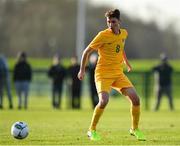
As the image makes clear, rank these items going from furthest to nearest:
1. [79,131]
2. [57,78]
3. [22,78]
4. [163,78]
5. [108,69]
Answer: [57,78], [163,78], [22,78], [79,131], [108,69]

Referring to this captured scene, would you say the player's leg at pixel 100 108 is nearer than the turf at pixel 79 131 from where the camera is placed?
No

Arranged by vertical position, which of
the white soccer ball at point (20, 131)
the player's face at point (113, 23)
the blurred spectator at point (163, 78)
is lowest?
the blurred spectator at point (163, 78)

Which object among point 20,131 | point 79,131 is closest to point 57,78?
point 79,131

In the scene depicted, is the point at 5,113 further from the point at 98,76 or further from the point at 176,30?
the point at 176,30

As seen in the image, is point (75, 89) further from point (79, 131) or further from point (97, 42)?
point (97, 42)

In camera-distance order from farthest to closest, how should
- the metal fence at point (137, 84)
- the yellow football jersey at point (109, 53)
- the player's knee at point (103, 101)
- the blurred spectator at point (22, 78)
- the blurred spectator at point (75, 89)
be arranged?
the metal fence at point (137, 84)
the blurred spectator at point (75, 89)
the blurred spectator at point (22, 78)
the yellow football jersey at point (109, 53)
the player's knee at point (103, 101)

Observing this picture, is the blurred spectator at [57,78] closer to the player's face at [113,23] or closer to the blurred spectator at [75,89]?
the blurred spectator at [75,89]

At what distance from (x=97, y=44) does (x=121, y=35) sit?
527 millimetres

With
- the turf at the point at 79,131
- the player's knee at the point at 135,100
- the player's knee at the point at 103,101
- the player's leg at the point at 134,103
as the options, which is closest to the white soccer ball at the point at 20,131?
the turf at the point at 79,131

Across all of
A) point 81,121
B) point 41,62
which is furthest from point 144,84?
point 41,62

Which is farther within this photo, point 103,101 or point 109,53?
point 109,53

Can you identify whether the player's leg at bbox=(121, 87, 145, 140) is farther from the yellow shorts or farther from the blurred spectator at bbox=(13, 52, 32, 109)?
the blurred spectator at bbox=(13, 52, 32, 109)

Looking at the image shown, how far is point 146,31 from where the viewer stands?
95.7 meters

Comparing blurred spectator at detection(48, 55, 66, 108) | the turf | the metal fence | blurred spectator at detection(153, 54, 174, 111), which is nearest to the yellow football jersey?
the turf
